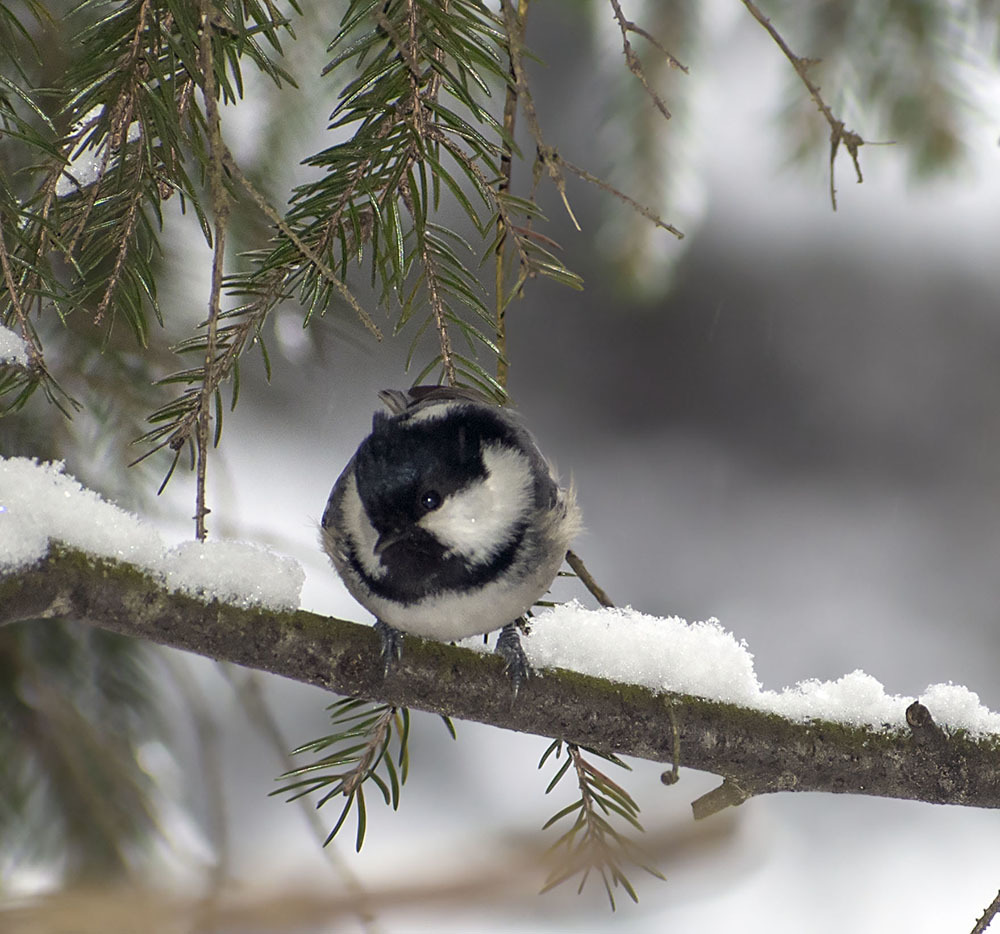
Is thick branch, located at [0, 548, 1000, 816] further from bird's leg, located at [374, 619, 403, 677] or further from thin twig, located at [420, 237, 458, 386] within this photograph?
thin twig, located at [420, 237, 458, 386]

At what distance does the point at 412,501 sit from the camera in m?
0.87

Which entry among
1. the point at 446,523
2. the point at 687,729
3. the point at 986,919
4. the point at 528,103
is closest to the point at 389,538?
the point at 446,523

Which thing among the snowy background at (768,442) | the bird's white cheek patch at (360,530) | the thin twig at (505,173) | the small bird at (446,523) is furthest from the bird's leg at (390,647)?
the snowy background at (768,442)

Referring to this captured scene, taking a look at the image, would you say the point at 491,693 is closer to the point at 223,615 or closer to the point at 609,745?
the point at 609,745

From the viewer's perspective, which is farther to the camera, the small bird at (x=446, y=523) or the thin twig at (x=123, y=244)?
the small bird at (x=446, y=523)

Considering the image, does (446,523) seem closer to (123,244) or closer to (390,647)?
(390,647)

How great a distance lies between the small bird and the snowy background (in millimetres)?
418

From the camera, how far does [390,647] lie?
81 cm

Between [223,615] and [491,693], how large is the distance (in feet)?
0.76

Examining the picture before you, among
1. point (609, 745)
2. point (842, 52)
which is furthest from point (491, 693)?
point (842, 52)

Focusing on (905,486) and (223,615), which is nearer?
(223,615)

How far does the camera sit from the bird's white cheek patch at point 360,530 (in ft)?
3.07

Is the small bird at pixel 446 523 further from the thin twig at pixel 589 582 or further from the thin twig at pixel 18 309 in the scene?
the thin twig at pixel 18 309

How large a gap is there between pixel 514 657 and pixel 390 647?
0.35 feet
